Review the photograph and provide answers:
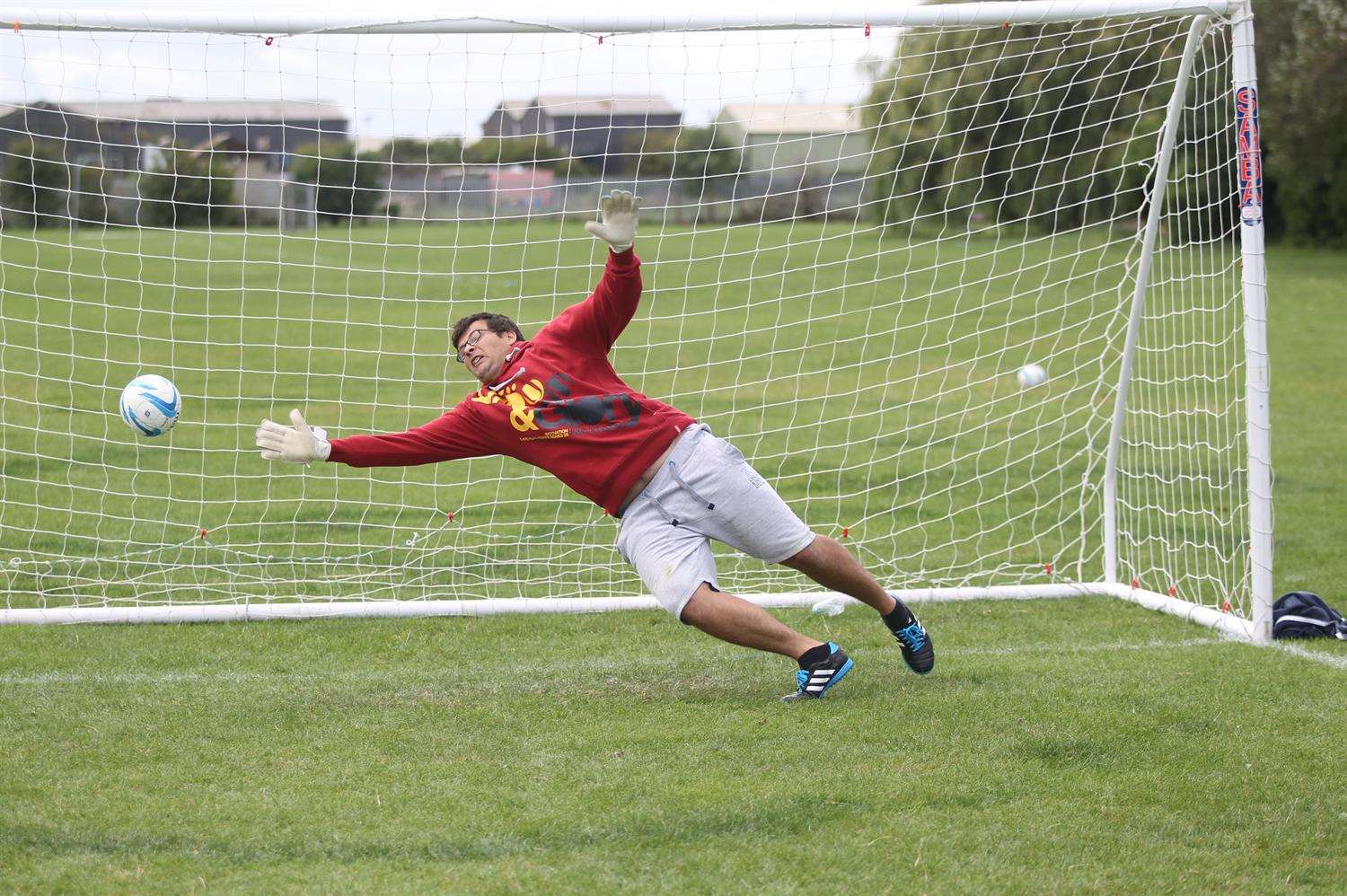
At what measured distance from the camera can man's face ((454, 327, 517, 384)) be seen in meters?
5.45

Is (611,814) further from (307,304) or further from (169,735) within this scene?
(307,304)

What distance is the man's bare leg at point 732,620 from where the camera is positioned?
5.18 metres

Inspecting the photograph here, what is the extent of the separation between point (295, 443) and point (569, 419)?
107 cm

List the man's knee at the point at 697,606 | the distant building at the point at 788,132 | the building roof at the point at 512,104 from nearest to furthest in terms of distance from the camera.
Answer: the man's knee at the point at 697,606, the building roof at the point at 512,104, the distant building at the point at 788,132

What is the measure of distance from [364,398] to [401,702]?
340 inches

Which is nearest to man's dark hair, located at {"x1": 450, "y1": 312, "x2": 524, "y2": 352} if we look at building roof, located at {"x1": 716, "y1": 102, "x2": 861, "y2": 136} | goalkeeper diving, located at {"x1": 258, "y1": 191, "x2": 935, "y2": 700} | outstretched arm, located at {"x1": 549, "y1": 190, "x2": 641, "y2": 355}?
goalkeeper diving, located at {"x1": 258, "y1": 191, "x2": 935, "y2": 700}

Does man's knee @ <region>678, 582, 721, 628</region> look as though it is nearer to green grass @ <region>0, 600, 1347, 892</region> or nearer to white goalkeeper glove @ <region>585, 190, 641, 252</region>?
green grass @ <region>0, 600, 1347, 892</region>

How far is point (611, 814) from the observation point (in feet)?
13.9

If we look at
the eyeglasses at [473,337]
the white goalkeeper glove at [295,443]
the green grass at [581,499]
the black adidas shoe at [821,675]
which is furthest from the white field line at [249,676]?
the eyeglasses at [473,337]

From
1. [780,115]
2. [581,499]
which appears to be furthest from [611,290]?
[581,499]

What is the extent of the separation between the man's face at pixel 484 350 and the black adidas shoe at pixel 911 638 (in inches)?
76.3

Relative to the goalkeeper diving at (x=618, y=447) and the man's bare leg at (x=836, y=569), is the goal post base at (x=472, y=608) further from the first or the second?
the goalkeeper diving at (x=618, y=447)

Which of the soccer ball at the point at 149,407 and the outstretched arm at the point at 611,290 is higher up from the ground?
the outstretched arm at the point at 611,290

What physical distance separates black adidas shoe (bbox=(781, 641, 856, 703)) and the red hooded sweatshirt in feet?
3.40
